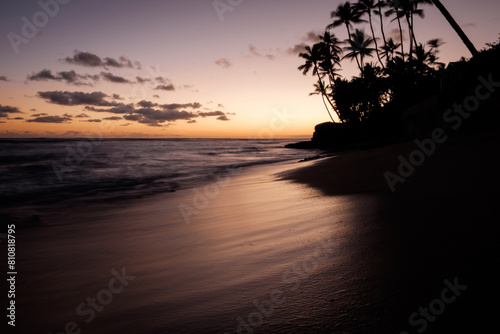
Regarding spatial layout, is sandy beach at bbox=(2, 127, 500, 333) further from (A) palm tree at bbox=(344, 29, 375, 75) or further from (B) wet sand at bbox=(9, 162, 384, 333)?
(A) palm tree at bbox=(344, 29, 375, 75)

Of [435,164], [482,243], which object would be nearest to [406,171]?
[435,164]

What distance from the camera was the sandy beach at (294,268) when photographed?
1.33 meters

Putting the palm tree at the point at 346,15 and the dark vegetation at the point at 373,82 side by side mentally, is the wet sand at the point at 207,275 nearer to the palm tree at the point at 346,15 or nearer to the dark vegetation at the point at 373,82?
the dark vegetation at the point at 373,82

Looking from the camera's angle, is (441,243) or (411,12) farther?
(411,12)

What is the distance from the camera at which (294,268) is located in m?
1.97

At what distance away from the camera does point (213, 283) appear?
2000 millimetres

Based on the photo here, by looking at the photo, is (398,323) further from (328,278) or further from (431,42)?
(431,42)

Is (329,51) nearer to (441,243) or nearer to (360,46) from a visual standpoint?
(360,46)

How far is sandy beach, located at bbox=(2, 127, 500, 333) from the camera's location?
1.33 meters

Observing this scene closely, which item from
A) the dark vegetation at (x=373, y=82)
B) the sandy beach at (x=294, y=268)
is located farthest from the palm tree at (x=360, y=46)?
the sandy beach at (x=294, y=268)

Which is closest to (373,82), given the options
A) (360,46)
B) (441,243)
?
(360,46)

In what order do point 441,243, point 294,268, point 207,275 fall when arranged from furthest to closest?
1. point 207,275
2. point 294,268
3. point 441,243

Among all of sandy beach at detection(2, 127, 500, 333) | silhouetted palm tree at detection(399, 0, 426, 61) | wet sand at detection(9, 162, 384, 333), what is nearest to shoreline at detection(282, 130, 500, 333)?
sandy beach at detection(2, 127, 500, 333)

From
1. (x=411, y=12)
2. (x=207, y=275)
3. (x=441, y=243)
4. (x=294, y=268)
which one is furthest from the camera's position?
(x=411, y=12)
